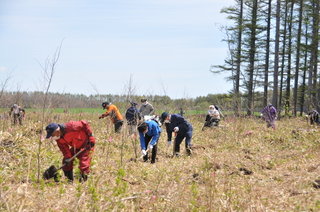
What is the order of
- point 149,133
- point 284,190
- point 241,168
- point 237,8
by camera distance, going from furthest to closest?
point 237,8 < point 149,133 < point 241,168 < point 284,190

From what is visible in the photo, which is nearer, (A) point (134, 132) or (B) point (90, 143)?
(B) point (90, 143)

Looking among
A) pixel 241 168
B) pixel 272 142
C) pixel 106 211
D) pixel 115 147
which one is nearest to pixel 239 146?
pixel 272 142

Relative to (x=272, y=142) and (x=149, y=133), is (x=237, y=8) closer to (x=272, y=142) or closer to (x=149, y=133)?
(x=272, y=142)

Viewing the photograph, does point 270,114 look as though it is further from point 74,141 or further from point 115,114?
point 74,141

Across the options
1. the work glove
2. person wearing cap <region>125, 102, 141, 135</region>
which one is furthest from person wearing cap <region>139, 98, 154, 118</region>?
the work glove

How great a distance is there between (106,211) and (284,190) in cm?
278

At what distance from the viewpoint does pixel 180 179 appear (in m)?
5.47

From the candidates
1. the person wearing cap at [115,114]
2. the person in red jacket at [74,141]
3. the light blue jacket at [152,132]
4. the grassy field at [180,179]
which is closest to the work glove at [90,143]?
the person in red jacket at [74,141]

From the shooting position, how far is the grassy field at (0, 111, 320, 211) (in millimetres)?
3738

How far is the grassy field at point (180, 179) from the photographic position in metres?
3.74

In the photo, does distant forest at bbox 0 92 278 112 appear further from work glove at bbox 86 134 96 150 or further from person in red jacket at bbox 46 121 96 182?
work glove at bbox 86 134 96 150

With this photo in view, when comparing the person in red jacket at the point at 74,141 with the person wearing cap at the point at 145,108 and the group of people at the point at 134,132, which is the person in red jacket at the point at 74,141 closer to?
the group of people at the point at 134,132

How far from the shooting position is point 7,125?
31.5 feet

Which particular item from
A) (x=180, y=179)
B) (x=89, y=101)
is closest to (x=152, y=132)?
(x=180, y=179)
